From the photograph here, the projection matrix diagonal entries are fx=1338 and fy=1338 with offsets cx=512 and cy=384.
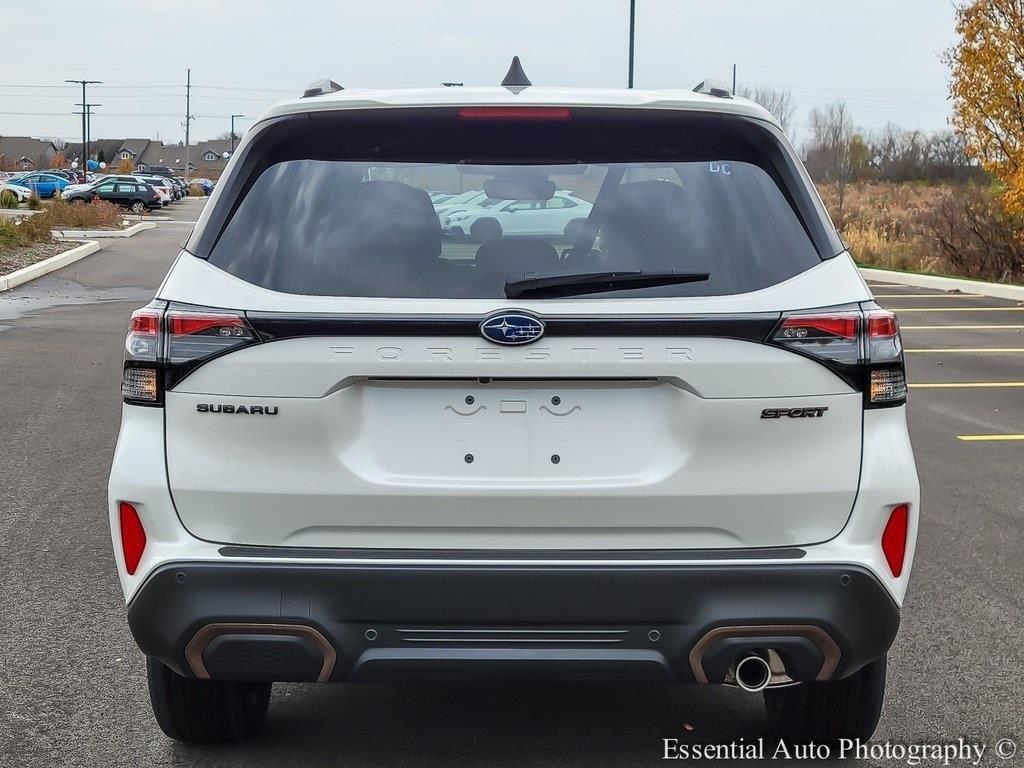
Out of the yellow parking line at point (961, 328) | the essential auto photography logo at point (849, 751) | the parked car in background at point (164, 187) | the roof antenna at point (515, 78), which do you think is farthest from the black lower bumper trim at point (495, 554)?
the parked car in background at point (164, 187)

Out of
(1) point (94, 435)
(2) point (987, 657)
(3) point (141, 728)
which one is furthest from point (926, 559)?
(1) point (94, 435)

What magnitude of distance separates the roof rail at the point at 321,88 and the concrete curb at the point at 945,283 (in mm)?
16938

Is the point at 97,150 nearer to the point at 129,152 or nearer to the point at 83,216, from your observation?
the point at 129,152

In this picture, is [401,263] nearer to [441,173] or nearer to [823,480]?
[441,173]

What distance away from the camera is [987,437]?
379 inches

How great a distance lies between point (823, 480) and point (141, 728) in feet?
7.25

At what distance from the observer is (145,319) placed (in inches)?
129

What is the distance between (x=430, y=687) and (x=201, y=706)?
968 mm

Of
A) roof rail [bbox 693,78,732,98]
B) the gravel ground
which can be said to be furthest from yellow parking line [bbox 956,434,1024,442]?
the gravel ground

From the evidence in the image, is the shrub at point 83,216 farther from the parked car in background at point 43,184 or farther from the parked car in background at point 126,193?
the parked car in background at point 43,184

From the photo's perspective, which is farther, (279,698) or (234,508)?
(279,698)

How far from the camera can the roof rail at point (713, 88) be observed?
11.8 ft

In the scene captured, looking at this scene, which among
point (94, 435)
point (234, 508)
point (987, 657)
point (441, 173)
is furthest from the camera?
point (94, 435)

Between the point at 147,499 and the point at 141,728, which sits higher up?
the point at 147,499
